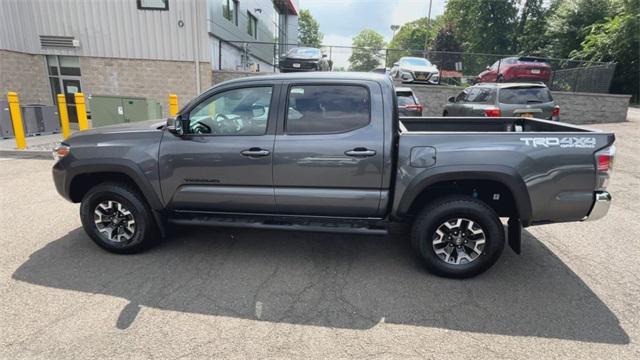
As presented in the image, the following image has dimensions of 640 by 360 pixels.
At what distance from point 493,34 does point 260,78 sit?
4377 cm

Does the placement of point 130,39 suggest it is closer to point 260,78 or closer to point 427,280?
point 260,78

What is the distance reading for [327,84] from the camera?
3.61 meters

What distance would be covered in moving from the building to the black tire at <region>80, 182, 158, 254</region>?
1043 cm

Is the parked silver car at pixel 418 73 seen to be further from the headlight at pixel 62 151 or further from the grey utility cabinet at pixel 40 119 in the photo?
the headlight at pixel 62 151

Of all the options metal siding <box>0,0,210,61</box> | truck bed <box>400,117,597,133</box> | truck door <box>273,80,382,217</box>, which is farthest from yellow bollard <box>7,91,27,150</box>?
truck bed <box>400,117,597,133</box>

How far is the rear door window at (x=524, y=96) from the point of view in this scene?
348 inches

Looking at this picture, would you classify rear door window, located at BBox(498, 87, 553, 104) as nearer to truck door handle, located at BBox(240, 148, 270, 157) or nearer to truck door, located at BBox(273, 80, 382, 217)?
truck door, located at BBox(273, 80, 382, 217)

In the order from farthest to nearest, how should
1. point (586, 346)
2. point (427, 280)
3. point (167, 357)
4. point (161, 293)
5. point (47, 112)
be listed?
1. point (47, 112)
2. point (427, 280)
3. point (161, 293)
4. point (586, 346)
5. point (167, 357)

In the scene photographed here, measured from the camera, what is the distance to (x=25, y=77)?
44.0 feet

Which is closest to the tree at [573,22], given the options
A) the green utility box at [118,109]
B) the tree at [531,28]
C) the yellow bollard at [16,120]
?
the tree at [531,28]

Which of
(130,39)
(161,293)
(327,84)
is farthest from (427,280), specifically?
(130,39)

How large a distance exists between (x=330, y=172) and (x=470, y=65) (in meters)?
17.8

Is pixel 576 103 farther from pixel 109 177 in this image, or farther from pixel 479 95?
pixel 109 177

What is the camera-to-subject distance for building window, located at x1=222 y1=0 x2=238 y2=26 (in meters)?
15.8
